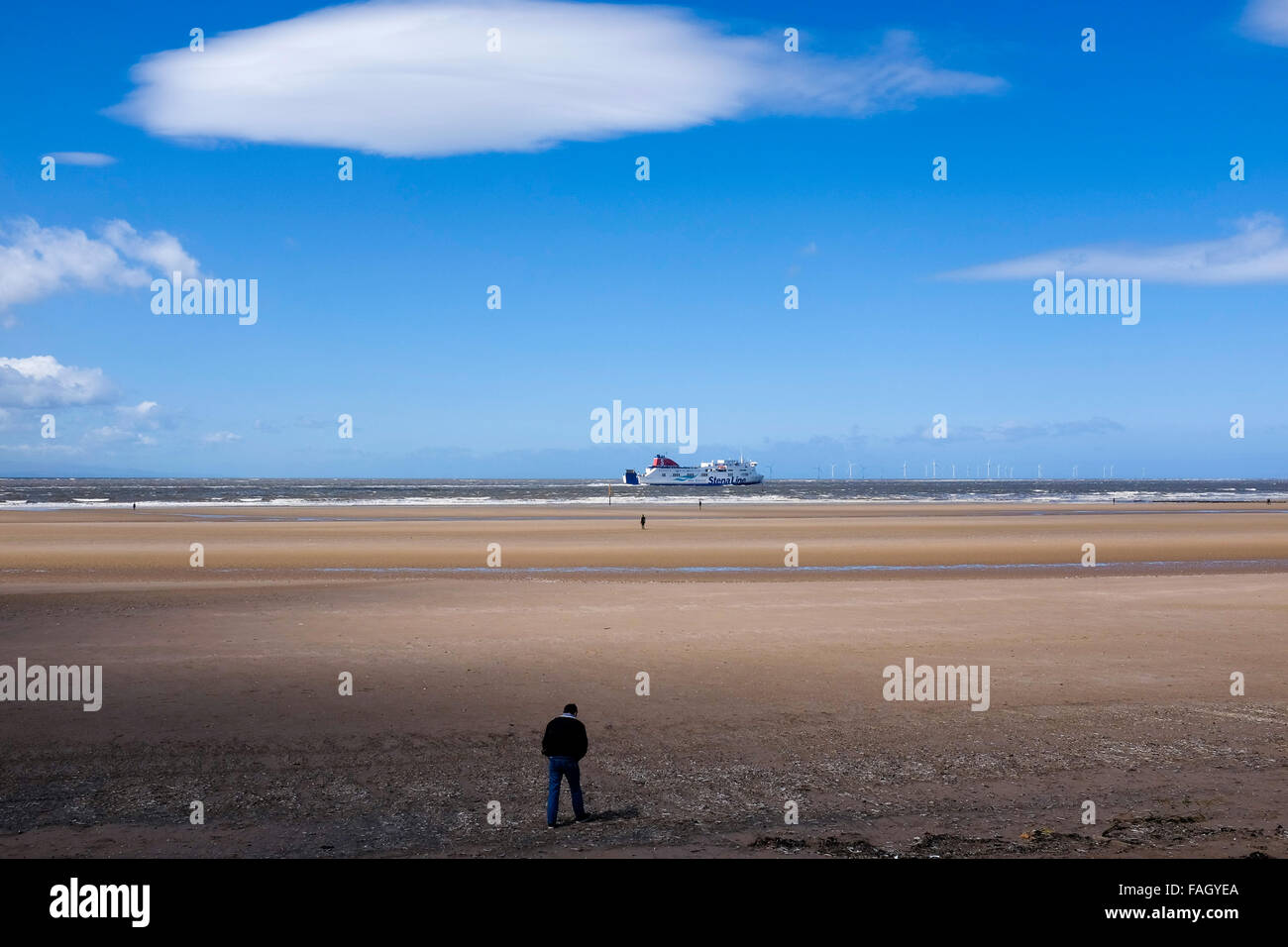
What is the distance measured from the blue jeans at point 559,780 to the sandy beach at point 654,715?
247 mm

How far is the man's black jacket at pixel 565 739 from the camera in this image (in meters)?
9.38

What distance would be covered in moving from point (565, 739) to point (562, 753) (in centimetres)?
15

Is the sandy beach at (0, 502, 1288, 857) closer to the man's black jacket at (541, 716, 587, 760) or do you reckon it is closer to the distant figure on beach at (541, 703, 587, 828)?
the distant figure on beach at (541, 703, 587, 828)

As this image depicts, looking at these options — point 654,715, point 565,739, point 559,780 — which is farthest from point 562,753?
point 654,715

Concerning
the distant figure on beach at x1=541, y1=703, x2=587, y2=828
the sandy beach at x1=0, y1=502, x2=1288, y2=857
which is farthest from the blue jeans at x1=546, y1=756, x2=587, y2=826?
the sandy beach at x1=0, y1=502, x2=1288, y2=857

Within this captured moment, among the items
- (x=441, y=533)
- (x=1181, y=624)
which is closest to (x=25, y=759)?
(x=1181, y=624)

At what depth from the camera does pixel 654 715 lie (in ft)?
46.3

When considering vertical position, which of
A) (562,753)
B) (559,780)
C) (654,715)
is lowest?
(654,715)

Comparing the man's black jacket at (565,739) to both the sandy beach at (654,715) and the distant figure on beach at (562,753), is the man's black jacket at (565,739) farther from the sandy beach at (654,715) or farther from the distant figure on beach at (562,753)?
the sandy beach at (654,715)

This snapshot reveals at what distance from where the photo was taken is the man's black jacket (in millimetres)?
9375

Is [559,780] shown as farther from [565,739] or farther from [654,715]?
[654,715]
